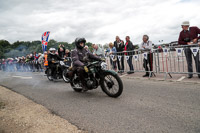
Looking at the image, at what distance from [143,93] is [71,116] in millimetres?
2508

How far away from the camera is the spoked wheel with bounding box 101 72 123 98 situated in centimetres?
479

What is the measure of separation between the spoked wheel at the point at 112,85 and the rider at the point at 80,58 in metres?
0.70


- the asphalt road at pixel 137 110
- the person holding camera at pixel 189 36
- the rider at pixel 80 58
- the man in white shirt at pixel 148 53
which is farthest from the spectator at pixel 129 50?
the rider at pixel 80 58

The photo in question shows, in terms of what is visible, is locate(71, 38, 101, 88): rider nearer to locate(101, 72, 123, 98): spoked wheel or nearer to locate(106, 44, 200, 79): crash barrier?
locate(101, 72, 123, 98): spoked wheel

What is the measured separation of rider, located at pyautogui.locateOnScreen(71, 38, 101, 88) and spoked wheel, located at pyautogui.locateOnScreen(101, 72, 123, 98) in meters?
0.70

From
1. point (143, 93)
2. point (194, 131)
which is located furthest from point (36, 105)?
point (194, 131)

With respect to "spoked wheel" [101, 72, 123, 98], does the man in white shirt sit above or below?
above

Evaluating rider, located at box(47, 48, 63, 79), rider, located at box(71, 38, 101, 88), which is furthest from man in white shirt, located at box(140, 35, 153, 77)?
rider, located at box(47, 48, 63, 79)

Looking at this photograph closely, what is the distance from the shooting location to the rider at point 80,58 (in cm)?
541

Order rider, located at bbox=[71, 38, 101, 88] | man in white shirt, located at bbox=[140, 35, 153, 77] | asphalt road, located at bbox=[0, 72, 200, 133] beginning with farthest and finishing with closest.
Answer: man in white shirt, located at bbox=[140, 35, 153, 77]
rider, located at bbox=[71, 38, 101, 88]
asphalt road, located at bbox=[0, 72, 200, 133]

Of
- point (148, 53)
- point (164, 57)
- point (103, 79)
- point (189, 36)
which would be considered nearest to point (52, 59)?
point (148, 53)

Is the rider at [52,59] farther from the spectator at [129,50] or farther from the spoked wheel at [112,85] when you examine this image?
the spoked wheel at [112,85]

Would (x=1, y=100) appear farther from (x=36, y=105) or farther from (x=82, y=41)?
(x=82, y=41)

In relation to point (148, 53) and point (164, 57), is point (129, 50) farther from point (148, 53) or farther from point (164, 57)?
point (164, 57)
